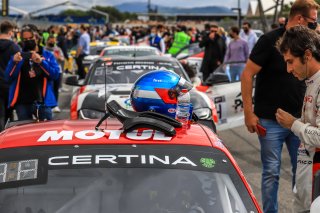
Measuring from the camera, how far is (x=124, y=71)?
9.09 m

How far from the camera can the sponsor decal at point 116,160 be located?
10.1 ft

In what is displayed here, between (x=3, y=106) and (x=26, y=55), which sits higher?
(x=26, y=55)

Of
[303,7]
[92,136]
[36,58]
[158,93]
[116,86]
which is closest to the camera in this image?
[92,136]

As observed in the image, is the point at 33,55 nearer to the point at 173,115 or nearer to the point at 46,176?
the point at 173,115

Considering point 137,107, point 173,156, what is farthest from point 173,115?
point 173,156

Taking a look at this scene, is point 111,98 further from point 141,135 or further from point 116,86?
point 141,135

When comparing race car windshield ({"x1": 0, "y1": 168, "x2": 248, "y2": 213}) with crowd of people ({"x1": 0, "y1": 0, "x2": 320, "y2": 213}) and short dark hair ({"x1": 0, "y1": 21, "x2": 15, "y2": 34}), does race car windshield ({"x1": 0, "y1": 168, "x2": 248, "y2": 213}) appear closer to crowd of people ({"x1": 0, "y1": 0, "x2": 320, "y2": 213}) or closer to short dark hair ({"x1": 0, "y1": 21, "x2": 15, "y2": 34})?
crowd of people ({"x1": 0, "y1": 0, "x2": 320, "y2": 213})

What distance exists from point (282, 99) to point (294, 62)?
128 cm

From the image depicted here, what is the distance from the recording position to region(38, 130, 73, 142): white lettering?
3.30 metres

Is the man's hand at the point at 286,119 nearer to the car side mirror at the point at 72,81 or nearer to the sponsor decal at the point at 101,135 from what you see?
the sponsor decal at the point at 101,135

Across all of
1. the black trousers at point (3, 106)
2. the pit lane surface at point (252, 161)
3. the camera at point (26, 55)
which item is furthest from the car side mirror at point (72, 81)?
the pit lane surface at point (252, 161)

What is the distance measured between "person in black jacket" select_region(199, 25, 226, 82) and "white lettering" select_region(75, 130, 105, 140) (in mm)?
12636

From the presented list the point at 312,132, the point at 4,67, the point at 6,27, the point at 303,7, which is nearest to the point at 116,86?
the point at 4,67

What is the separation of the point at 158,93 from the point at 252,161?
4808 mm
